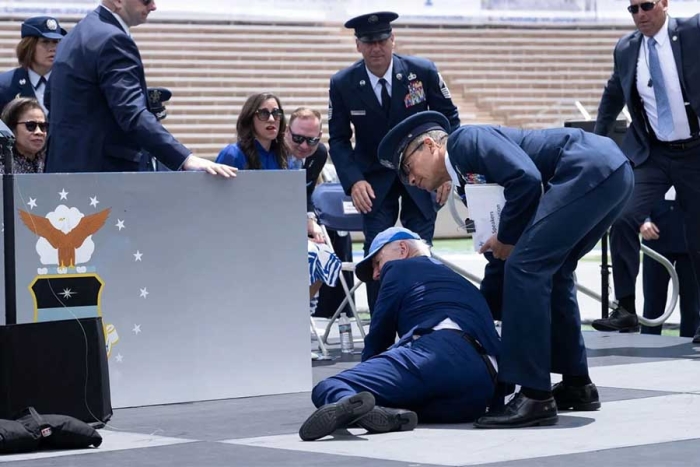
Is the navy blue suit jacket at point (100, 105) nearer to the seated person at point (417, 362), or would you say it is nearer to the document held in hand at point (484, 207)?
the seated person at point (417, 362)

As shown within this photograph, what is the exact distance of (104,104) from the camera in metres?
6.54

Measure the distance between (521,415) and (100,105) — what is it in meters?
2.34

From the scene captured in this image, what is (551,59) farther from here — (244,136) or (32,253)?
(32,253)

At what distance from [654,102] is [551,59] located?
2134cm

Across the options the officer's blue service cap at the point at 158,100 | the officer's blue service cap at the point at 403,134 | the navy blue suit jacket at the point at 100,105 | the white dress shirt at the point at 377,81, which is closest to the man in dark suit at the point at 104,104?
the navy blue suit jacket at the point at 100,105

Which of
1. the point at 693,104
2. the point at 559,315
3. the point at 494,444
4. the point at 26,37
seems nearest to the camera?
the point at 494,444

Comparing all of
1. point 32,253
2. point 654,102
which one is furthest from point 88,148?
point 654,102

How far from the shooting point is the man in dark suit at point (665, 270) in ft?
30.5

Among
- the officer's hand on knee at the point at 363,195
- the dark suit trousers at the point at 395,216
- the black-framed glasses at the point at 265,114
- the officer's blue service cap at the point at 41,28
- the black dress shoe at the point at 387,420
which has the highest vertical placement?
the officer's blue service cap at the point at 41,28

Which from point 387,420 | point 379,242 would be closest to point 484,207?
point 379,242

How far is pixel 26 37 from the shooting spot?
8828mm

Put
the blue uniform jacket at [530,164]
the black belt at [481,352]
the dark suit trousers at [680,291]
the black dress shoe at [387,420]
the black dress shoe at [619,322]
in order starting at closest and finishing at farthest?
the black dress shoe at [387,420], the blue uniform jacket at [530,164], the black belt at [481,352], the black dress shoe at [619,322], the dark suit trousers at [680,291]

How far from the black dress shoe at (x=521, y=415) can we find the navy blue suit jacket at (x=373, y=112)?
284cm

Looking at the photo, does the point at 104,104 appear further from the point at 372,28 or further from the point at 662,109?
the point at 662,109
